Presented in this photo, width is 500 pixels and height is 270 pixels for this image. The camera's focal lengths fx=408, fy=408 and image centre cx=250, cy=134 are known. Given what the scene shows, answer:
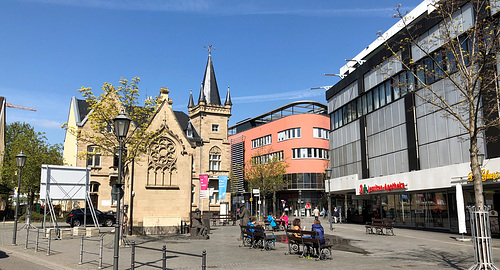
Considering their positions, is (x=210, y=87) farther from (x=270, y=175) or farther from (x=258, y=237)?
(x=258, y=237)

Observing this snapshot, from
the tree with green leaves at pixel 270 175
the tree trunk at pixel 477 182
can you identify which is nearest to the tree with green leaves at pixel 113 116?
the tree trunk at pixel 477 182

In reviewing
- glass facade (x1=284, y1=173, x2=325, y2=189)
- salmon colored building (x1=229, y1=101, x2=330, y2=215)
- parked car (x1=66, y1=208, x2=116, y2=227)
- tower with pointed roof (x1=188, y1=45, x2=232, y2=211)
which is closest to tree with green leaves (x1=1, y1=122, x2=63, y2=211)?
parked car (x1=66, y1=208, x2=116, y2=227)

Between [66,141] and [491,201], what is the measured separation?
52.1 m

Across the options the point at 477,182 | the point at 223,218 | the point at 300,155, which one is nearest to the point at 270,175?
the point at 300,155

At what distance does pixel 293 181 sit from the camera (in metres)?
67.1

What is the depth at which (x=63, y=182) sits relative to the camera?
25.1 meters

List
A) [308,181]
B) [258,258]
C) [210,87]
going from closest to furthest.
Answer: [258,258] → [210,87] → [308,181]

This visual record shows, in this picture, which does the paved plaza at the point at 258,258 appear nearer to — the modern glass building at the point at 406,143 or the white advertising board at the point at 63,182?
the white advertising board at the point at 63,182

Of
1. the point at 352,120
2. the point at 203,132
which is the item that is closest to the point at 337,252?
the point at 352,120

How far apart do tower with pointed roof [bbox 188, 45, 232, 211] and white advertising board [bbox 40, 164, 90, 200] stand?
3142 cm

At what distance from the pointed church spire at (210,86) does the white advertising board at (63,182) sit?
3632cm

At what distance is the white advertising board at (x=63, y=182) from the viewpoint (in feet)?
79.3

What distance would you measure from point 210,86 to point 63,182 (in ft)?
130

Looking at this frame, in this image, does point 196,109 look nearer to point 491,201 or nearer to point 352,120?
point 352,120
